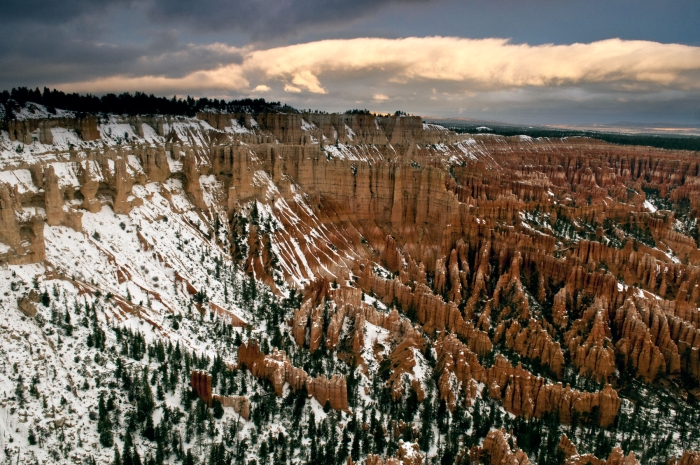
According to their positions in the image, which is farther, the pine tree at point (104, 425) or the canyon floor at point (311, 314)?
the canyon floor at point (311, 314)

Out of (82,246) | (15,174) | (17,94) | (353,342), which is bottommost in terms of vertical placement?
(353,342)

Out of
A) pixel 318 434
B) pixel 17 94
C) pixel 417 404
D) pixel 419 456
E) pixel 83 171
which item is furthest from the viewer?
pixel 17 94

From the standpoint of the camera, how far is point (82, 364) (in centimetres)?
3209

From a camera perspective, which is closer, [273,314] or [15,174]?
[15,174]

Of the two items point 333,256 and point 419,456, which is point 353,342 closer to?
point 419,456

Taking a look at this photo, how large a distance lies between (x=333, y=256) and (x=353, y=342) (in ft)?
61.6

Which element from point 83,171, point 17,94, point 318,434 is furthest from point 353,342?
point 17,94

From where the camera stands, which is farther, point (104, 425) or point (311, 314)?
point (311, 314)

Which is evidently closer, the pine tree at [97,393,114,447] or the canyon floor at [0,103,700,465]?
the pine tree at [97,393,114,447]

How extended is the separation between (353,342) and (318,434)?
10.5 metres

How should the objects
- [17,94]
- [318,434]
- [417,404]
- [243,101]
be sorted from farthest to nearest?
1. [243,101]
2. [17,94]
3. [417,404]
4. [318,434]

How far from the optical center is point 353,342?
138 feet

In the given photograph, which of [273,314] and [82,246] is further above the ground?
[82,246]

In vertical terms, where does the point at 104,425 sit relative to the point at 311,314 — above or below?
below
